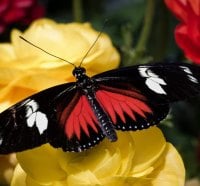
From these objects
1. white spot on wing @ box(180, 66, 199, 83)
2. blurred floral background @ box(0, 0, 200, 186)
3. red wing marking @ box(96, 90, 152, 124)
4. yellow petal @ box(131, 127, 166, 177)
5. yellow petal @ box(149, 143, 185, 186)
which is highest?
white spot on wing @ box(180, 66, 199, 83)

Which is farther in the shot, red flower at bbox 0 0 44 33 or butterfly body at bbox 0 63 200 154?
red flower at bbox 0 0 44 33

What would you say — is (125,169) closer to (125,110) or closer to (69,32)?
(125,110)

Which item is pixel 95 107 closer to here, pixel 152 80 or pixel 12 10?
pixel 152 80

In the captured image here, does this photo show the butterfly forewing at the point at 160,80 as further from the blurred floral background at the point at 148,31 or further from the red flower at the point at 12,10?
the red flower at the point at 12,10

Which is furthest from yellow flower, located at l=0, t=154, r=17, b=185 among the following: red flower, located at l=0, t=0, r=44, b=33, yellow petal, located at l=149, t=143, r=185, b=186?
red flower, located at l=0, t=0, r=44, b=33

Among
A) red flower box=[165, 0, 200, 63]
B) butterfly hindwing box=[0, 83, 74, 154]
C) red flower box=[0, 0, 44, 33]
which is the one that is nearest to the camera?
butterfly hindwing box=[0, 83, 74, 154]

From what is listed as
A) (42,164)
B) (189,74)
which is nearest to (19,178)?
(42,164)

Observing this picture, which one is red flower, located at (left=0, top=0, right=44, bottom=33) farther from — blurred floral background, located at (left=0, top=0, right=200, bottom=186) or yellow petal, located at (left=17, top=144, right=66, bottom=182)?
yellow petal, located at (left=17, top=144, right=66, bottom=182)
